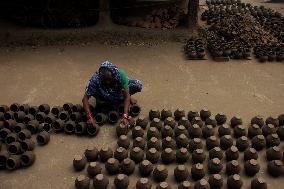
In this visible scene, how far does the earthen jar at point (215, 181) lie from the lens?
3.96 metres

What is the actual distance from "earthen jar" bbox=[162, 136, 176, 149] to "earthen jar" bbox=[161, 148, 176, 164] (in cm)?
15

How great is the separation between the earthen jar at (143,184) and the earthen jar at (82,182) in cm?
53

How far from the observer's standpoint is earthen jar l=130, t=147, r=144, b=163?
4.37 metres

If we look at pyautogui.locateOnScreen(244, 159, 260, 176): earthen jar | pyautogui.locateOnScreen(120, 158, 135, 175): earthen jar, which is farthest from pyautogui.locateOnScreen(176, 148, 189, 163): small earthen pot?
pyautogui.locateOnScreen(244, 159, 260, 176): earthen jar

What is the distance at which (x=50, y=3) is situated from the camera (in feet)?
26.7

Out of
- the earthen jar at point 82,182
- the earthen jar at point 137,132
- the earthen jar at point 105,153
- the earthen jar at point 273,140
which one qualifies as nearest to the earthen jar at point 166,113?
the earthen jar at point 137,132

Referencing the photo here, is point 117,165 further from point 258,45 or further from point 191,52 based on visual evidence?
point 258,45

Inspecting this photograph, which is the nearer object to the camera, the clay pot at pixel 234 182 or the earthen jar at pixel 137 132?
the clay pot at pixel 234 182

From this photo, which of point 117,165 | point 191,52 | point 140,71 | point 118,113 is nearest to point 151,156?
point 117,165

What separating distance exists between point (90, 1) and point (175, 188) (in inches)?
211

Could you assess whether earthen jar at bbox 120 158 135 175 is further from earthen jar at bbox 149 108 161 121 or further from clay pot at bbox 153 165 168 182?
earthen jar at bbox 149 108 161 121

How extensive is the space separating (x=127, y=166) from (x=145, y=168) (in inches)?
7.9

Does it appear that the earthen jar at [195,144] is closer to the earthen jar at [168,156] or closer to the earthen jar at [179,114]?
the earthen jar at [168,156]

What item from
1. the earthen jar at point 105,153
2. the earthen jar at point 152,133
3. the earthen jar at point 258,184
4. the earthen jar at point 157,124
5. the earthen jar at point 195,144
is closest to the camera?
the earthen jar at point 258,184
